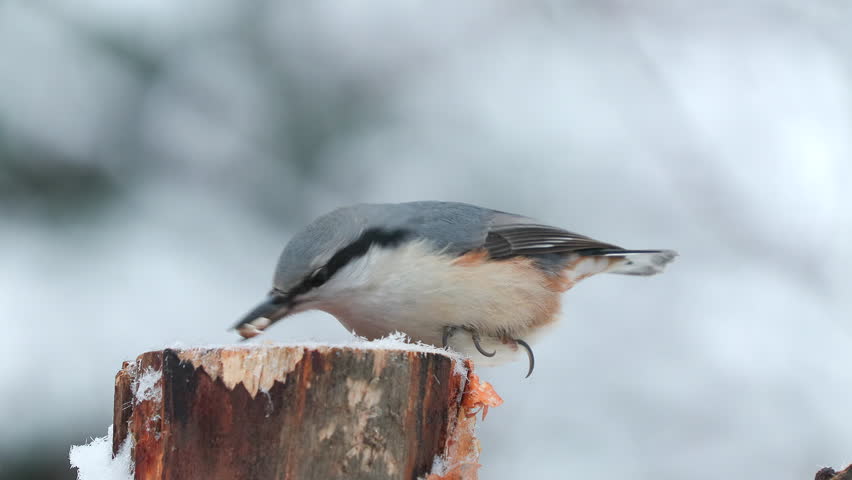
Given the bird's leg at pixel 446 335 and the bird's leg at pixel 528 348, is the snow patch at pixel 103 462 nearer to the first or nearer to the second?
the bird's leg at pixel 446 335

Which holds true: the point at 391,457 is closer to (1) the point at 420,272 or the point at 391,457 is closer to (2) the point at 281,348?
(2) the point at 281,348

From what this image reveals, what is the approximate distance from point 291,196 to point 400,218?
0.81m

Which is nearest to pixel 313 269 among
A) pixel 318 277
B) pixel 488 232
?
pixel 318 277

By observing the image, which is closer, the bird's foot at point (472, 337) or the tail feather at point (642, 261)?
the bird's foot at point (472, 337)

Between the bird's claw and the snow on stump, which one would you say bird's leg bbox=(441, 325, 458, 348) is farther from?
the snow on stump

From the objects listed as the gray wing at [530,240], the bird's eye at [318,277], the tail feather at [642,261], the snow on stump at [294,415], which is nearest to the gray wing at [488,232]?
the gray wing at [530,240]

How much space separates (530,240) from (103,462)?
118cm

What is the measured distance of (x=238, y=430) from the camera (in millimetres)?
1169

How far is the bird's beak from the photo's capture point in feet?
5.68

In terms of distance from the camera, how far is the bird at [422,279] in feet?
5.92

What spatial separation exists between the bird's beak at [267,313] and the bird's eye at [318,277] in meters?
0.06

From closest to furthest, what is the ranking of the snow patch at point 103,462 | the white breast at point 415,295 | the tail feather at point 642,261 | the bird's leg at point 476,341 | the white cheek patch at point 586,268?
the snow patch at point 103,462 → the white breast at point 415,295 → the bird's leg at point 476,341 → the white cheek patch at point 586,268 → the tail feather at point 642,261

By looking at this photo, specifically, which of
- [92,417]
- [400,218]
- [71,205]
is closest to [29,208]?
[71,205]

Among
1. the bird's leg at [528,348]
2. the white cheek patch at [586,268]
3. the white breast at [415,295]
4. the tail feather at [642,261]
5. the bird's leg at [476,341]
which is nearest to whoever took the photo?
the white breast at [415,295]
